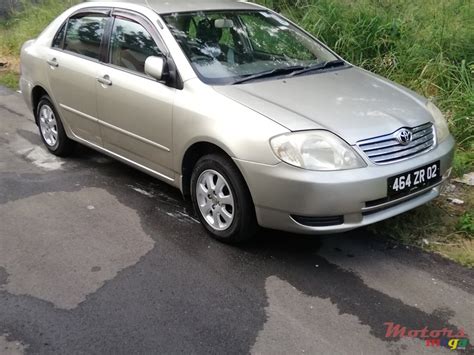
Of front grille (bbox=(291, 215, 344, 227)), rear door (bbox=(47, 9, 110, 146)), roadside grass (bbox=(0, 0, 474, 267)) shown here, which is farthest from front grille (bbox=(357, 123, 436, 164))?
rear door (bbox=(47, 9, 110, 146))

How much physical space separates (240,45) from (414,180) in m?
1.74

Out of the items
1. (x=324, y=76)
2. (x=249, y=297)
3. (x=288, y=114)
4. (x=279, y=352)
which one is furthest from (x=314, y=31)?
(x=279, y=352)

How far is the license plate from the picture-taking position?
3.41 meters

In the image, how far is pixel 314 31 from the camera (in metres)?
6.98

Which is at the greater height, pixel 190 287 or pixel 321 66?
pixel 321 66

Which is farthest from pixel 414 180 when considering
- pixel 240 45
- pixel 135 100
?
pixel 135 100

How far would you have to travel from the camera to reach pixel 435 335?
296 cm

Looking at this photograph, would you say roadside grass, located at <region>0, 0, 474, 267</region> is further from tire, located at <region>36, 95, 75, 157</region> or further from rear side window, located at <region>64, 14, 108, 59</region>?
tire, located at <region>36, 95, 75, 157</region>

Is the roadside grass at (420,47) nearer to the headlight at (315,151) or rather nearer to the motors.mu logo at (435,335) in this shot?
the headlight at (315,151)

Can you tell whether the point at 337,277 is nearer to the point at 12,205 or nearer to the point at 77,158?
the point at 12,205

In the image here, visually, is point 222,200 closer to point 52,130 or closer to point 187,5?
point 187,5

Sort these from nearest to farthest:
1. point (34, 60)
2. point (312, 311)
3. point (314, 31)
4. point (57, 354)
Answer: point (57, 354) < point (312, 311) < point (34, 60) < point (314, 31)

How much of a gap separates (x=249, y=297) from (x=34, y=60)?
353 centimetres

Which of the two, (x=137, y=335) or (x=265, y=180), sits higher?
(x=265, y=180)
